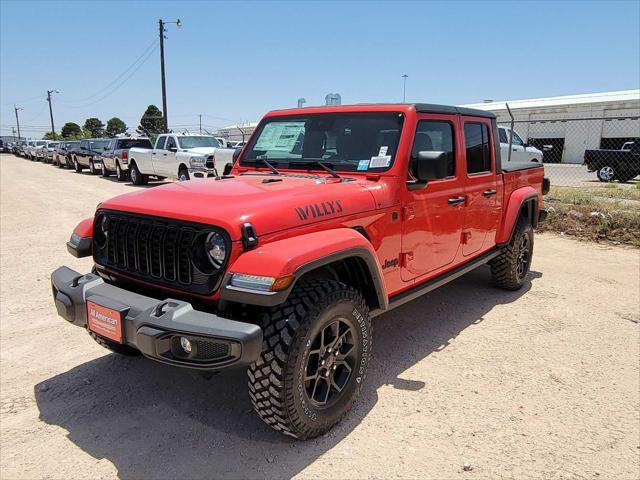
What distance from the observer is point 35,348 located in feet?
12.8

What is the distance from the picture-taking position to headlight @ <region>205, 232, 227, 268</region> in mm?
2566

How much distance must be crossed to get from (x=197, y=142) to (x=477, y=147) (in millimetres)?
12466

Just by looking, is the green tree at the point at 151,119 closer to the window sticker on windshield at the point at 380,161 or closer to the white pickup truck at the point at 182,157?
the white pickup truck at the point at 182,157

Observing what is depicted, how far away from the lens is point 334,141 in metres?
3.80

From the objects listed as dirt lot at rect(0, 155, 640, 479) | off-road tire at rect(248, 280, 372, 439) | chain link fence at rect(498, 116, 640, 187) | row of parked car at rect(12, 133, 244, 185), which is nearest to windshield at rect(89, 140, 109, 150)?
row of parked car at rect(12, 133, 244, 185)

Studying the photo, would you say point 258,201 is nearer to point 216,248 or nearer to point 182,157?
point 216,248

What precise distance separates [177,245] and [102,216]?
863 mm

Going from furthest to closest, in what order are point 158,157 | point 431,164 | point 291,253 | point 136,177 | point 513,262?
point 136,177 < point 158,157 < point 513,262 < point 431,164 < point 291,253

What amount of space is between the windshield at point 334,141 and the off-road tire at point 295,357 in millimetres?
1194

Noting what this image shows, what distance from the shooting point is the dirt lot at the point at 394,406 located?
261 cm

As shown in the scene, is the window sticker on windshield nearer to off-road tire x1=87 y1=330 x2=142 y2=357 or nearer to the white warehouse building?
off-road tire x1=87 y1=330 x2=142 y2=357

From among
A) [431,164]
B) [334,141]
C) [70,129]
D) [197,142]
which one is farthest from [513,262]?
[70,129]

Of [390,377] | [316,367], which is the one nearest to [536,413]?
[390,377]

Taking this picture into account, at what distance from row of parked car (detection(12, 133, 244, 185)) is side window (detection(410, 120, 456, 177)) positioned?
6499 millimetres
